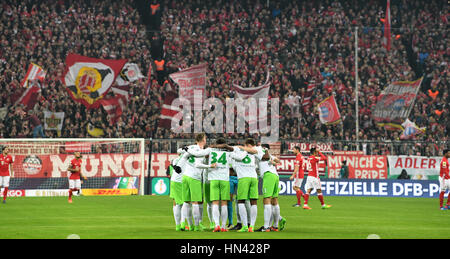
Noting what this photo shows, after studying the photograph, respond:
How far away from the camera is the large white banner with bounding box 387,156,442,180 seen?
3734 centimetres

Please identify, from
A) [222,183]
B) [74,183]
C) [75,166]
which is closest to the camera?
[222,183]

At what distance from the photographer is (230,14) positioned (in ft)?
166

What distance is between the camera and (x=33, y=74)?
4075 centimetres

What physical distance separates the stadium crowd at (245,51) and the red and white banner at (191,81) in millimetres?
1436

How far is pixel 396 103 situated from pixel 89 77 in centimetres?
1724

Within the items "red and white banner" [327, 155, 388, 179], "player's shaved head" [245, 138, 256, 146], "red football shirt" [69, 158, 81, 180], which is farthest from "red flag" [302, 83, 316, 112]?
"player's shaved head" [245, 138, 256, 146]

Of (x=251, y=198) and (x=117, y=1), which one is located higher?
(x=117, y=1)

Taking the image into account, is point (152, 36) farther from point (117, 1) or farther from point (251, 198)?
point (251, 198)

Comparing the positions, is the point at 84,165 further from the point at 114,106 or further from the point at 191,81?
the point at 191,81

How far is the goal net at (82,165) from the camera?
36.6 m

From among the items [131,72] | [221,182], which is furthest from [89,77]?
[221,182]

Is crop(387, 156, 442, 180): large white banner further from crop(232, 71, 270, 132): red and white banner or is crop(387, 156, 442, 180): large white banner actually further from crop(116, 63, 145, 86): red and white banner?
crop(116, 63, 145, 86): red and white banner

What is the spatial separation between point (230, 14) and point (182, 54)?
20.3 feet
